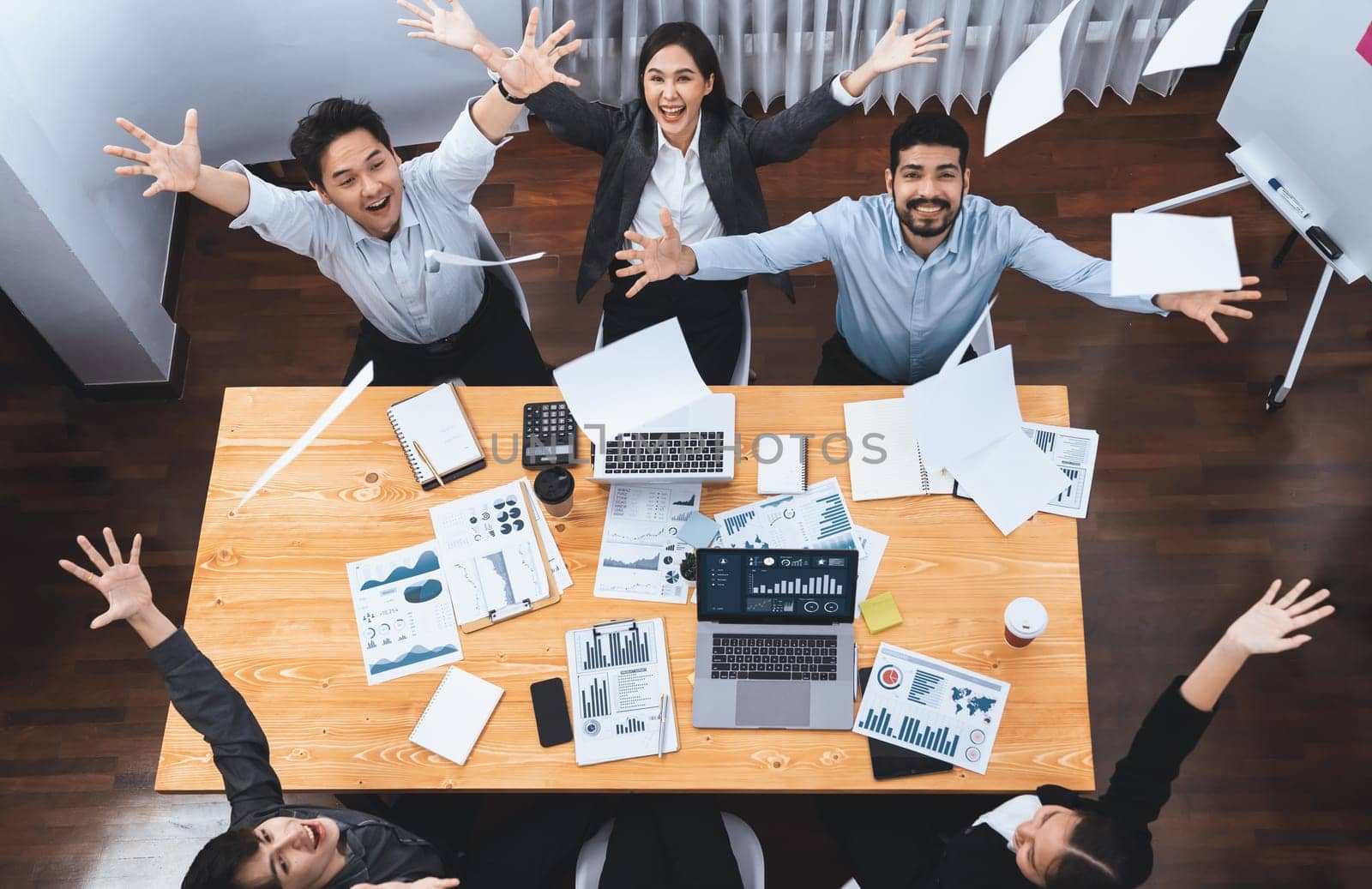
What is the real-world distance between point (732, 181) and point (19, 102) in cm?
176

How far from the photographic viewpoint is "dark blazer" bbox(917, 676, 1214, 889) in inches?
74.3

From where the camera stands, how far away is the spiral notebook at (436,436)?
2254mm

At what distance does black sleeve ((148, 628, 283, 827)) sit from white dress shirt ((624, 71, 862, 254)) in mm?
1395

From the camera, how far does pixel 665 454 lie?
2.22 m

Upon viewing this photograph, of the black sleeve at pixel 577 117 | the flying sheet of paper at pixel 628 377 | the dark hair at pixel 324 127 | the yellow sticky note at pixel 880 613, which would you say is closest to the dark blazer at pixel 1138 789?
the yellow sticky note at pixel 880 613

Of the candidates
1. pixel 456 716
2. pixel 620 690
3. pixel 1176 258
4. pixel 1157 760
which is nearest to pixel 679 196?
pixel 1176 258

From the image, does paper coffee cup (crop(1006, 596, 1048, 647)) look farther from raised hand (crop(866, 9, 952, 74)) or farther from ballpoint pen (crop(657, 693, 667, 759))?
raised hand (crop(866, 9, 952, 74))

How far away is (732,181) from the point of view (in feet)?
8.90

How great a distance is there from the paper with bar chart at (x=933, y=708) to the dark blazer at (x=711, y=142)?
1180mm

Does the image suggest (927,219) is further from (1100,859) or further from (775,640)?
(1100,859)

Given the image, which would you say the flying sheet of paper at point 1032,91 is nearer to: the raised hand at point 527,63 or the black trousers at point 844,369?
the black trousers at point 844,369

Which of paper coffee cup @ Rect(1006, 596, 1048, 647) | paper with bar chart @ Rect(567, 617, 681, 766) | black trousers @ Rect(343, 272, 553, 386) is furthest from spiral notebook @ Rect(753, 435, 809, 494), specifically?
black trousers @ Rect(343, 272, 553, 386)

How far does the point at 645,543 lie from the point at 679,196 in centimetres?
100

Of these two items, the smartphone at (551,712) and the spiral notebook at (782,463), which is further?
the spiral notebook at (782,463)
